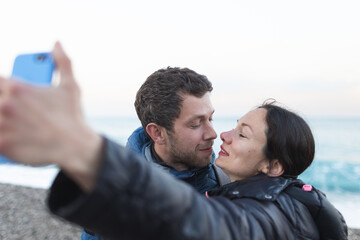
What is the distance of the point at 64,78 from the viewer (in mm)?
780

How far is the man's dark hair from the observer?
289 cm

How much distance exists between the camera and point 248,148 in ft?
6.29

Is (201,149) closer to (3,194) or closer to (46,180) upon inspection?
(3,194)

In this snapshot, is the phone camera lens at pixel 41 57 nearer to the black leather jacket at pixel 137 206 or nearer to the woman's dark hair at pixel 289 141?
the black leather jacket at pixel 137 206

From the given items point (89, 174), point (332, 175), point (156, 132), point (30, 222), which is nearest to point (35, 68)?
point (89, 174)

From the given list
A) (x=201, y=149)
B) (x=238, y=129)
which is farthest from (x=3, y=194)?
(x=238, y=129)

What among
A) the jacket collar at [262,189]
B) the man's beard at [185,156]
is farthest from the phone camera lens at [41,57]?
the man's beard at [185,156]

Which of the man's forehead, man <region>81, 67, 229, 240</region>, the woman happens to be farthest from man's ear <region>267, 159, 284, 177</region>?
the man's forehead

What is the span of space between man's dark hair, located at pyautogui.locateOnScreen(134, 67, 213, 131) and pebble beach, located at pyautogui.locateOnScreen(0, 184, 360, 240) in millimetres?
3166

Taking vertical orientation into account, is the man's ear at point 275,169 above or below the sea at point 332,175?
above

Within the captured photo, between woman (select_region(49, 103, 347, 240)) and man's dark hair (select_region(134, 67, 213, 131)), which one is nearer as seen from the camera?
woman (select_region(49, 103, 347, 240))

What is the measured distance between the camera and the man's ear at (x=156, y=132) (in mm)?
2951

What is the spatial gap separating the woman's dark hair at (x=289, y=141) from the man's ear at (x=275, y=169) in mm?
19

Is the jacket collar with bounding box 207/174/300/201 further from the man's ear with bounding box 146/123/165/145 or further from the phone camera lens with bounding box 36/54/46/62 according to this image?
the man's ear with bounding box 146/123/165/145
